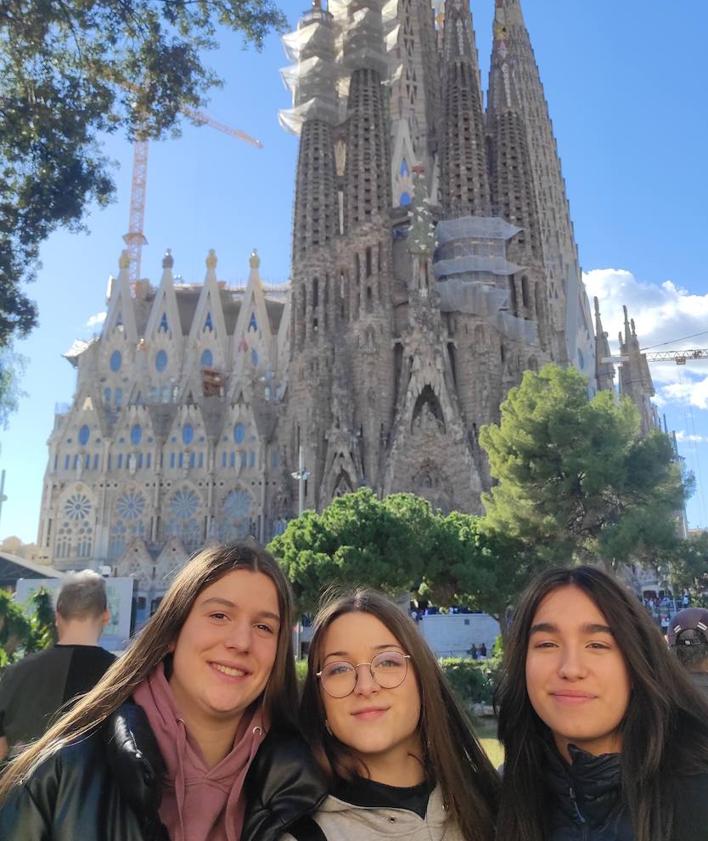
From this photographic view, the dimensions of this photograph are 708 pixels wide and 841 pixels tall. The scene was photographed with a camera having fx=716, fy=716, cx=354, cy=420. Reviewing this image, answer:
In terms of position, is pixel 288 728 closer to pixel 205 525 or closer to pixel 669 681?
pixel 669 681

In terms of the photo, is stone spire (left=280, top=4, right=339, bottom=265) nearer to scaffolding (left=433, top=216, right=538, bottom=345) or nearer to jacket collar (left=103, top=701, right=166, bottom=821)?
scaffolding (left=433, top=216, right=538, bottom=345)

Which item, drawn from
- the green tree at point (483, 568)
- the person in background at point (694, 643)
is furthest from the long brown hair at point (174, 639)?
the green tree at point (483, 568)

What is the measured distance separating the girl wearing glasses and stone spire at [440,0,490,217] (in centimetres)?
3369

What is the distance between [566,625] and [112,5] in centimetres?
645

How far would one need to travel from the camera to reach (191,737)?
6.23 ft

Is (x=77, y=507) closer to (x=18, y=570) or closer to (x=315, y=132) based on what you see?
(x=18, y=570)

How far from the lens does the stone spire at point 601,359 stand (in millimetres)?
54375

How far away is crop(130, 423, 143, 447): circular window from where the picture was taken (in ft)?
122

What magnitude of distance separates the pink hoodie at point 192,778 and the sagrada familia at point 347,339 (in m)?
24.1

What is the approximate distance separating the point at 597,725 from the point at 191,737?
1.06 metres

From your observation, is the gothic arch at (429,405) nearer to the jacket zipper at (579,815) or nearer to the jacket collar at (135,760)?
the jacket zipper at (579,815)

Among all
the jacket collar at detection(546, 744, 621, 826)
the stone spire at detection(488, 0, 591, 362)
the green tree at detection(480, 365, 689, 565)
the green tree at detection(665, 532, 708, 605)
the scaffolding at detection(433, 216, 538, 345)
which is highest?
the stone spire at detection(488, 0, 591, 362)

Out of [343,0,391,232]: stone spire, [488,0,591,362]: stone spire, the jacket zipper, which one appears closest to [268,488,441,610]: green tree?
the jacket zipper

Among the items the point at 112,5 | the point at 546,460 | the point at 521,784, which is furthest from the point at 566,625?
the point at 546,460
